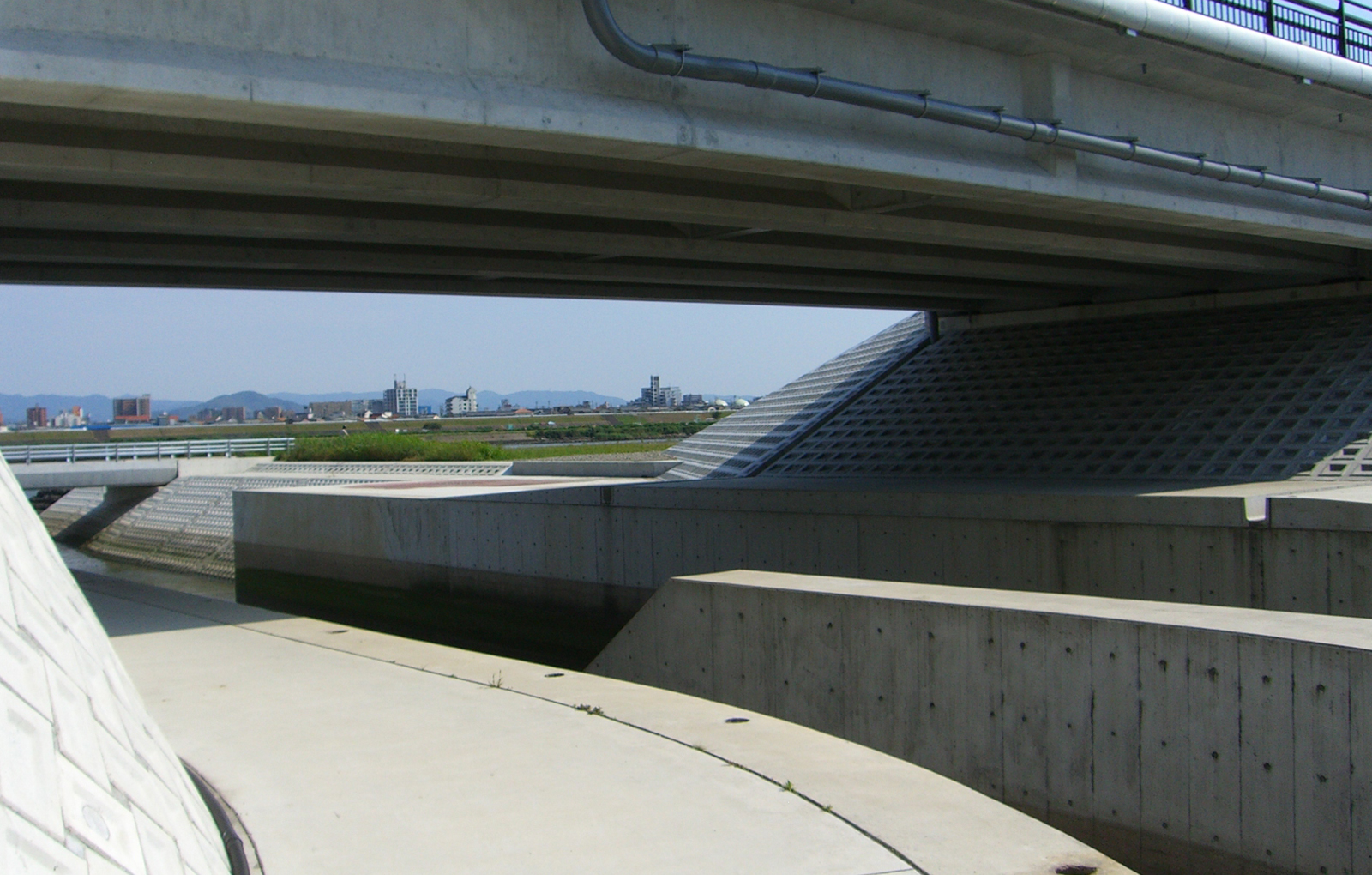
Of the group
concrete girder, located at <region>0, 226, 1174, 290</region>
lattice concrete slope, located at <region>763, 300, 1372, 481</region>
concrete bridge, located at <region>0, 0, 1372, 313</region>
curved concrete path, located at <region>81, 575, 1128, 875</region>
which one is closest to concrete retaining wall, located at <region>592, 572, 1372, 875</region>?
curved concrete path, located at <region>81, 575, 1128, 875</region>

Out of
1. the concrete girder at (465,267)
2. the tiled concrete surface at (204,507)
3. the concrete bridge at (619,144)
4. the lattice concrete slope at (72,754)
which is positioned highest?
the concrete bridge at (619,144)

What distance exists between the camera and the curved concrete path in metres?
5.20

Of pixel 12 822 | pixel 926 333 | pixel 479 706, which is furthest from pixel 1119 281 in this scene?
pixel 12 822

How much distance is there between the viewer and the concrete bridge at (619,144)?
8.65m

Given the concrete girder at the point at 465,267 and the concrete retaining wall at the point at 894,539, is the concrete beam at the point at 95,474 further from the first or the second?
the concrete girder at the point at 465,267

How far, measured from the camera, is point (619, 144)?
10039 mm

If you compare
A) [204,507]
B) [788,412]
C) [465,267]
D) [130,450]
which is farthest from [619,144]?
[130,450]

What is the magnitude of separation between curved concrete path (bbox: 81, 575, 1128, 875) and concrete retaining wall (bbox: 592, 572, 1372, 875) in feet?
6.31

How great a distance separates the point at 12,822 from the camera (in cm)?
262

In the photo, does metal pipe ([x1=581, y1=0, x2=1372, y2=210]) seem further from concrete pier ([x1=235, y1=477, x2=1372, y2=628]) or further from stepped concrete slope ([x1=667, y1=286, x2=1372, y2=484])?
stepped concrete slope ([x1=667, y1=286, x2=1372, y2=484])

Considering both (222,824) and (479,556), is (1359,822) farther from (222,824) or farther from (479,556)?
(479,556)

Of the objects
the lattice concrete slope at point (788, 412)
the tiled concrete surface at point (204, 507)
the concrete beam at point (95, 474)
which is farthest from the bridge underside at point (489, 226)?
the concrete beam at point (95, 474)

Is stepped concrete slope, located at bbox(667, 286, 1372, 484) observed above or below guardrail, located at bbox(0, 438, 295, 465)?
above

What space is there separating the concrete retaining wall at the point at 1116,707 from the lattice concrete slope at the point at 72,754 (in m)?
5.82
